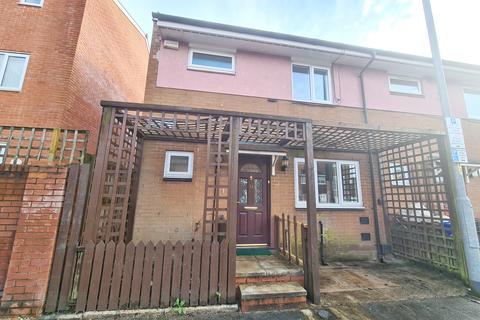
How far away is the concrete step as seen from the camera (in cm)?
331

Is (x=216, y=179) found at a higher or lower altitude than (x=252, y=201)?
higher

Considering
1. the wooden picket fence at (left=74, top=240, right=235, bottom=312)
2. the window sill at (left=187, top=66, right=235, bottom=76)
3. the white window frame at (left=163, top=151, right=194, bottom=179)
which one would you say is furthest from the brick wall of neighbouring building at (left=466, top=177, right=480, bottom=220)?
the white window frame at (left=163, top=151, right=194, bottom=179)

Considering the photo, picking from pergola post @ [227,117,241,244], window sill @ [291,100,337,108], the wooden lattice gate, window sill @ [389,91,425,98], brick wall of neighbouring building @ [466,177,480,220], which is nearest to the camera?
pergola post @ [227,117,241,244]

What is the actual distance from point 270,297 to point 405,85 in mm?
8552

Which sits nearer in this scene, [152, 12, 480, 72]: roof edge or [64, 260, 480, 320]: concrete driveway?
[64, 260, 480, 320]: concrete driveway

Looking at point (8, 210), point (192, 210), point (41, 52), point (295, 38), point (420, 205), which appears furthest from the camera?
point (41, 52)

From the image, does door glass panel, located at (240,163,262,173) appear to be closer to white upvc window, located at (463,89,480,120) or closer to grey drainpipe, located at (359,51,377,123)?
grey drainpipe, located at (359,51,377,123)

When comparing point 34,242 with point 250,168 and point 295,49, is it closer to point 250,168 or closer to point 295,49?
point 250,168

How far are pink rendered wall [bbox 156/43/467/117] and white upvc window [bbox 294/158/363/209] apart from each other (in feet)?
6.84

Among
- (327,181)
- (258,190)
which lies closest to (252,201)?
(258,190)

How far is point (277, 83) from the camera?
20.8 feet

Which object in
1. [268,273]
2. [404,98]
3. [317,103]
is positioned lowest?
[268,273]

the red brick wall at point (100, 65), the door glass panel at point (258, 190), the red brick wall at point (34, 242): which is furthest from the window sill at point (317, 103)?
the red brick wall at point (100, 65)

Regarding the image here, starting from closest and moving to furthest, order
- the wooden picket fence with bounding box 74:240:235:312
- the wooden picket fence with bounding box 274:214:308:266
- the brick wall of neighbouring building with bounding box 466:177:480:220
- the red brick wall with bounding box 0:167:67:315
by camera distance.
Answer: the red brick wall with bounding box 0:167:67:315
the wooden picket fence with bounding box 74:240:235:312
the wooden picket fence with bounding box 274:214:308:266
the brick wall of neighbouring building with bounding box 466:177:480:220
